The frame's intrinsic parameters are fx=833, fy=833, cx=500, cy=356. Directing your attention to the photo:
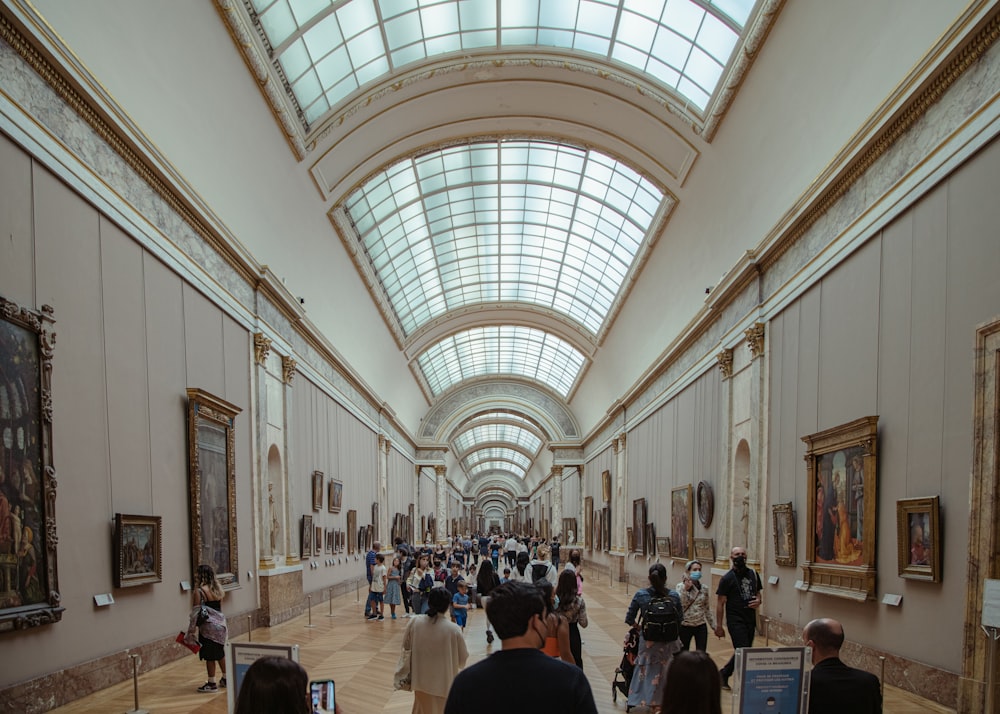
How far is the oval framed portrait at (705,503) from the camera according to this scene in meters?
19.9

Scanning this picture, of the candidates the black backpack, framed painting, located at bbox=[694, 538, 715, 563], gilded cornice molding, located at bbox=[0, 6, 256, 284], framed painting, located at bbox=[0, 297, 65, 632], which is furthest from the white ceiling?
the black backpack

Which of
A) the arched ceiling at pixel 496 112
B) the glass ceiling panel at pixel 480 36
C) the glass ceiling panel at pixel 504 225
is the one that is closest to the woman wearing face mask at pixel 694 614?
the arched ceiling at pixel 496 112

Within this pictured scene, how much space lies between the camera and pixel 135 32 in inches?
462

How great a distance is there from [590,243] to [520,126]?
31.6 ft

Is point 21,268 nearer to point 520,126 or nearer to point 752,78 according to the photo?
point 752,78

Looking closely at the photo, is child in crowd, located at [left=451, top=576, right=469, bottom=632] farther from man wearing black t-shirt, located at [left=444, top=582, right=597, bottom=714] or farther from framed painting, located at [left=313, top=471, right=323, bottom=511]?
man wearing black t-shirt, located at [left=444, top=582, right=597, bottom=714]

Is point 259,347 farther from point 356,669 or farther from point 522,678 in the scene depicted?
point 522,678

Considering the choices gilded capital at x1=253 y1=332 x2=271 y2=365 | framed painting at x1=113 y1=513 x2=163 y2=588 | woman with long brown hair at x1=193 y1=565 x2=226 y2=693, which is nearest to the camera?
framed painting at x1=113 y1=513 x2=163 y2=588

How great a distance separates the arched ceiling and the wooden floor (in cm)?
1076

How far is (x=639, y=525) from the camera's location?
3038 cm

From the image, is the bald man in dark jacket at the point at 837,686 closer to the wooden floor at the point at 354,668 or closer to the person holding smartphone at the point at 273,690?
the person holding smartphone at the point at 273,690

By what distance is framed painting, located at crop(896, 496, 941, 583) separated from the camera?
8.94 meters

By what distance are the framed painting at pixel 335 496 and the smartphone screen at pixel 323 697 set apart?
21.2m

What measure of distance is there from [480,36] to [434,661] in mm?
16927
